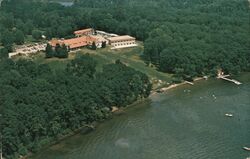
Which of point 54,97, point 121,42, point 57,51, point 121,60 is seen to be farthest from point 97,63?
point 54,97

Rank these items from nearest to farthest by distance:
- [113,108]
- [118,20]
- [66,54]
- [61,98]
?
[61,98] < [113,108] < [66,54] < [118,20]

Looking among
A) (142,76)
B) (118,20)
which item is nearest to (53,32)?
(118,20)

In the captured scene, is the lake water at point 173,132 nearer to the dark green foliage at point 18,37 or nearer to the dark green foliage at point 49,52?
the dark green foliage at point 49,52

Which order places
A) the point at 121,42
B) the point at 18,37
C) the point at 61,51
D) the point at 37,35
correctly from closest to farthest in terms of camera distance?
1. the point at 61,51
2. the point at 121,42
3. the point at 18,37
4. the point at 37,35

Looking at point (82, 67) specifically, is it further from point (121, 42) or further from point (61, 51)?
point (121, 42)

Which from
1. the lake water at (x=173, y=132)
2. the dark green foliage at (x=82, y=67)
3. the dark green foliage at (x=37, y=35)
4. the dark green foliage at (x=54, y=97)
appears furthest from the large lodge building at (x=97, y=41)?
the lake water at (x=173, y=132)

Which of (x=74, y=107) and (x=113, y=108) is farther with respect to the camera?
(x=113, y=108)

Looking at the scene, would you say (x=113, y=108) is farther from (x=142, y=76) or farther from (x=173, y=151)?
(x=173, y=151)
